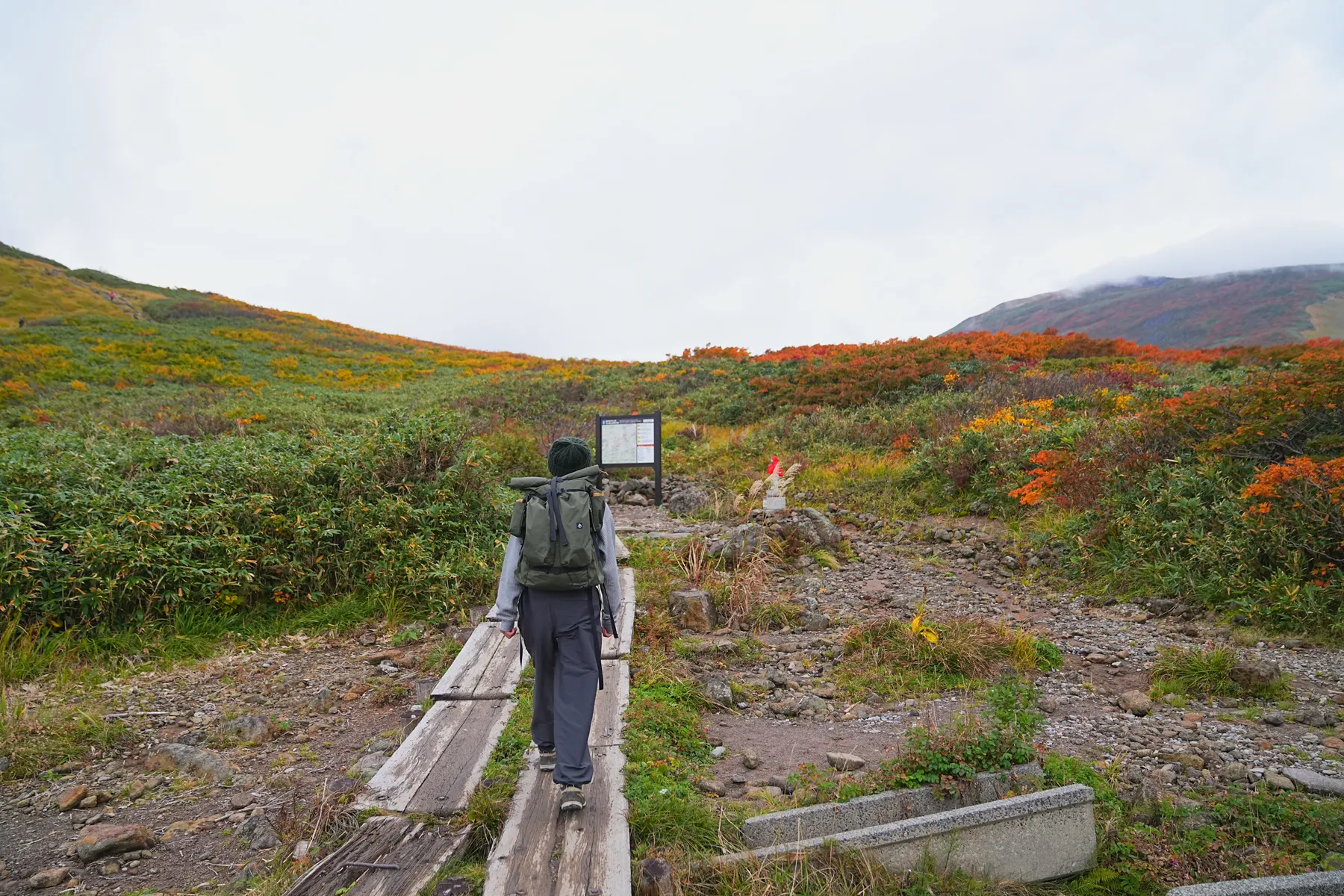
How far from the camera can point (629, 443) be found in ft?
37.5

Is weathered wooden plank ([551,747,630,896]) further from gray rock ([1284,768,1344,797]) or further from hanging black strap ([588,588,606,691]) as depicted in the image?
gray rock ([1284,768,1344,797])

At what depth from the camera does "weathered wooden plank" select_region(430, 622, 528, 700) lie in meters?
4.74

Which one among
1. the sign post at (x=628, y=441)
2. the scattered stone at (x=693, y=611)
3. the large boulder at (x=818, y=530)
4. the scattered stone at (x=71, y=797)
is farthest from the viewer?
the sign post at (x=628, y=441)

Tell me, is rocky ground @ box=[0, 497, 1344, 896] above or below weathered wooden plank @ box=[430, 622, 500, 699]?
below

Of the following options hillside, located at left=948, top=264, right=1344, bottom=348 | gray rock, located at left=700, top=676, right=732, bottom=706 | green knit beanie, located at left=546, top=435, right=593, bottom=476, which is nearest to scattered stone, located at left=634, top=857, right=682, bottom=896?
green knit beanie, located at left=546, top=435, right=593, bottom=476

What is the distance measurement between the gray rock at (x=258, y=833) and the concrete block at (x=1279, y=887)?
152 inches

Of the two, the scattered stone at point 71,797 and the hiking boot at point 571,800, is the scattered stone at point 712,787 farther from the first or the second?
the scattered stone at point 71,797

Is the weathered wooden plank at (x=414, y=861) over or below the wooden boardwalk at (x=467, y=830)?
below

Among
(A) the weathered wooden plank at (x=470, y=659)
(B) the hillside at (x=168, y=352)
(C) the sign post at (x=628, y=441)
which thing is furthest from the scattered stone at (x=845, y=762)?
(B) the hillside at (x=168, y=352)

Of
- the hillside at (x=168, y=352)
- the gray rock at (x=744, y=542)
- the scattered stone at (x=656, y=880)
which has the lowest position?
the scattered stone at (x=656, y=880)

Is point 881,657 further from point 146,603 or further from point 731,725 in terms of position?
point 146,603

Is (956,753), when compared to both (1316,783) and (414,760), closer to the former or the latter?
(1316,783)

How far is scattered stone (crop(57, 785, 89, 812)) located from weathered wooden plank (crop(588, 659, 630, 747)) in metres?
2.71

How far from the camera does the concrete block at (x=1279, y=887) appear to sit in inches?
105
